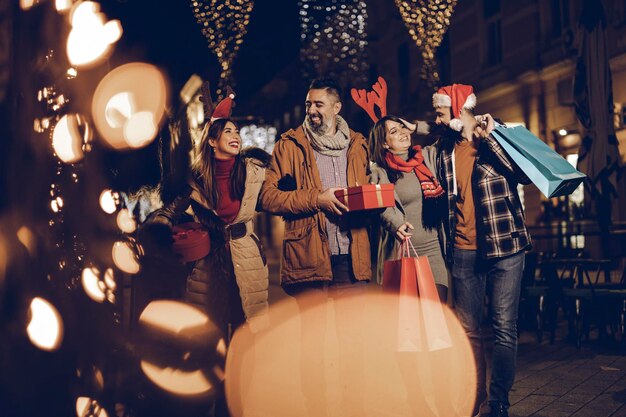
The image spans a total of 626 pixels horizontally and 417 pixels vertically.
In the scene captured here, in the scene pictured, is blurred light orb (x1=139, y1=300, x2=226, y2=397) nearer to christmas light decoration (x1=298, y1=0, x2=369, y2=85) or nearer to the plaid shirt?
the plaid shirt

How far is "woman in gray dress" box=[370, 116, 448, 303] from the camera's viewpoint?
15.3ft

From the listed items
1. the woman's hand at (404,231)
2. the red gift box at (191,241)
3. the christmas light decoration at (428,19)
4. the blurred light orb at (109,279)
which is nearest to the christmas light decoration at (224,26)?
the christmas light decoration at (428,19)

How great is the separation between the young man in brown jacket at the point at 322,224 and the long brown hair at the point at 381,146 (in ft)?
0.26

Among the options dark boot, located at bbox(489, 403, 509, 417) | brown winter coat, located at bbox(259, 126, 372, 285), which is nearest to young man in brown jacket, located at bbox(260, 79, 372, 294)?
brown winter coat, located at bbox(259, 126, 372, 285)

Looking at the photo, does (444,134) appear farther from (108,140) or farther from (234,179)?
(108,140)

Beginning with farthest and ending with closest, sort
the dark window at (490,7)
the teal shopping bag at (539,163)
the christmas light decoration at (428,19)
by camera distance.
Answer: the dark window at (490,7) → the christmas light decoration at (428,19) → the teal shopping bag at (539,163)

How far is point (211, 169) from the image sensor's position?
4648 millimetres

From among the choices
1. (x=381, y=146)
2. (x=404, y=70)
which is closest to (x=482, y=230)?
(x=381, y=146)

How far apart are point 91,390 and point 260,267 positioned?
1.81 meters

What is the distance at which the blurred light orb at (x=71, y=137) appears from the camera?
2.79 meters

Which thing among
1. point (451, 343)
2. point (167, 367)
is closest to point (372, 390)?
point (451, 343)

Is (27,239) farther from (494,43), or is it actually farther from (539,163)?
(494,43)

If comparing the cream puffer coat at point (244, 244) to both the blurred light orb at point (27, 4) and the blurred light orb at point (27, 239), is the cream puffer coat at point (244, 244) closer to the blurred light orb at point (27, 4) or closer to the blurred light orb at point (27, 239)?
the blurred light orb at point (27, 239)

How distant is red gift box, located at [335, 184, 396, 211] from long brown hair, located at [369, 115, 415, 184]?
1.50ft
